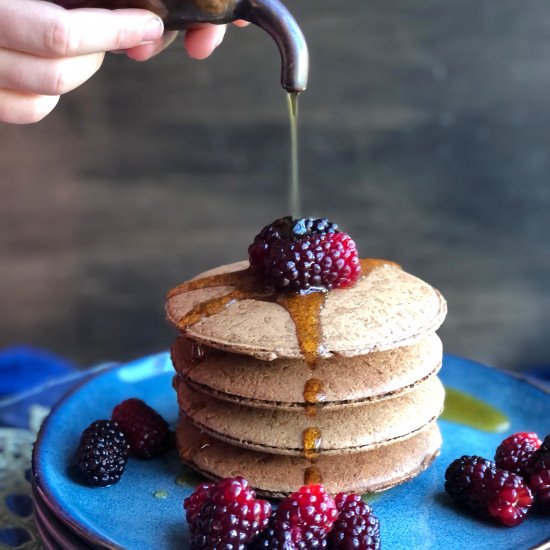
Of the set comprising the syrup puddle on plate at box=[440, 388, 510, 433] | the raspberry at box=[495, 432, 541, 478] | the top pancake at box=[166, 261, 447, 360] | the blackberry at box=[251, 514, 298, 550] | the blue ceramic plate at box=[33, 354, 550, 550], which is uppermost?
the top pancake at box=[166, 261, 447, 360]

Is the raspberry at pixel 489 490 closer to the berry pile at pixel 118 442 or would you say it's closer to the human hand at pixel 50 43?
the berry pile at pixel 118 442

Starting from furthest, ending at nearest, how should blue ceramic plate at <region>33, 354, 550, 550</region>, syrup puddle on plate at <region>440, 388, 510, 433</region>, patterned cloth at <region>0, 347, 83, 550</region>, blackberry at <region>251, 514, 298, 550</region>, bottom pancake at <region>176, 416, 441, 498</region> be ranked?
1. syrup puddle on plate at <region>440, 388, 510, 433</region>
2. patterned cloth at <region>0, 347, 83, 550</region>
3. bottom pancake at <region>176, 416, 441, 498</region>
4. blue ceramic plate at <region>33, 354, 550, 550</region>
5. blackberry at <region>251, 514, 298, 550</region>

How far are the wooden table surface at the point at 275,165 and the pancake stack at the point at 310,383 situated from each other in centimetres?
172

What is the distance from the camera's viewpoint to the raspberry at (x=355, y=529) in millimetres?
1264

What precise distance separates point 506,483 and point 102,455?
78cm

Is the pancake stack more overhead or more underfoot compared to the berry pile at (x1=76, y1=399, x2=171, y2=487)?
more overhead

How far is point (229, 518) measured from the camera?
1.24 metres

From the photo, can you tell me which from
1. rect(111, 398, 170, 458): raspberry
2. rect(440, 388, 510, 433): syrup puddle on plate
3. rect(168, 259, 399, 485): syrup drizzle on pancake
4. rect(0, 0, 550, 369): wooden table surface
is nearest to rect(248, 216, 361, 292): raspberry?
rect(168, 259, 399, 485): syrup drizzle on pancake

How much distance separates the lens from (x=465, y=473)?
57.2 inches

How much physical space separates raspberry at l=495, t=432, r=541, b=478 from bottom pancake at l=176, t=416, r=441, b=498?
15 centimetres

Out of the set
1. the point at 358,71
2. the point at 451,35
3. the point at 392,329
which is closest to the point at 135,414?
the point at 392,329

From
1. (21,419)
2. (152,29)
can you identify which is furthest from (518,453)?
(21,419)

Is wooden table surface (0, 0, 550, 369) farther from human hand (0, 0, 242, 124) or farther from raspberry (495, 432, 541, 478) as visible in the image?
raspberry (495, 432, 541, 478)

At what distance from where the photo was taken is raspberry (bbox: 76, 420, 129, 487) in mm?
1542
